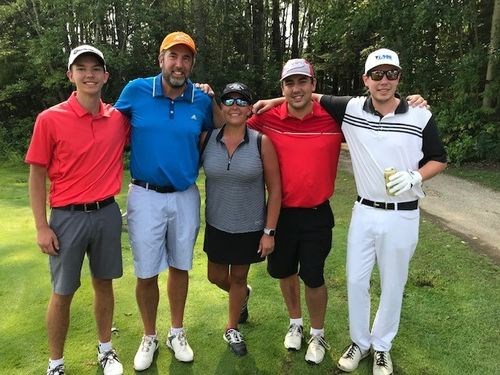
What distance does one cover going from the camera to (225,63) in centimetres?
2050

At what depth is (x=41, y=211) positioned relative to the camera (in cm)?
311

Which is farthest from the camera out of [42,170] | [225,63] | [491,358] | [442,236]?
[225,63]

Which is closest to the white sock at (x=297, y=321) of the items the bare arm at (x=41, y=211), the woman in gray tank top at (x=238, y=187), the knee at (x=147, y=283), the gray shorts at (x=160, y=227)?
the woman in gray tank top at (x=238, y=187)

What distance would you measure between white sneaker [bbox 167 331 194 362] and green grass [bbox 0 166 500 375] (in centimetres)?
6

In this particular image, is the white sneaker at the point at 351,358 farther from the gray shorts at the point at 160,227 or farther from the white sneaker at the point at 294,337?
the gray shorts at the point at 160,227

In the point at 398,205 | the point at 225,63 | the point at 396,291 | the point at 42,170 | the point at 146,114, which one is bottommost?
the point at 396,291

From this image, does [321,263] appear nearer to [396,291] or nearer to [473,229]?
[396,291]

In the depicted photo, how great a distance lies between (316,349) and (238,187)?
4.62ft

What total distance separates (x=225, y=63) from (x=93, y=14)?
672 centimetres

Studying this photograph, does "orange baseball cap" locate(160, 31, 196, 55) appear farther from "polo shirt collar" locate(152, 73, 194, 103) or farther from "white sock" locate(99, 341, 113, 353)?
"white sock" locate(99, 341, 113, 353)

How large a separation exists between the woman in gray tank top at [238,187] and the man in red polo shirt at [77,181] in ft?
2.22

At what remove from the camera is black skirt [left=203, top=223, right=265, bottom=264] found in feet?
11.4

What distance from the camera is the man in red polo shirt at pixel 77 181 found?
9.91ft

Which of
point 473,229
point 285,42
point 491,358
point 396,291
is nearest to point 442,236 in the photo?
point 473,229
